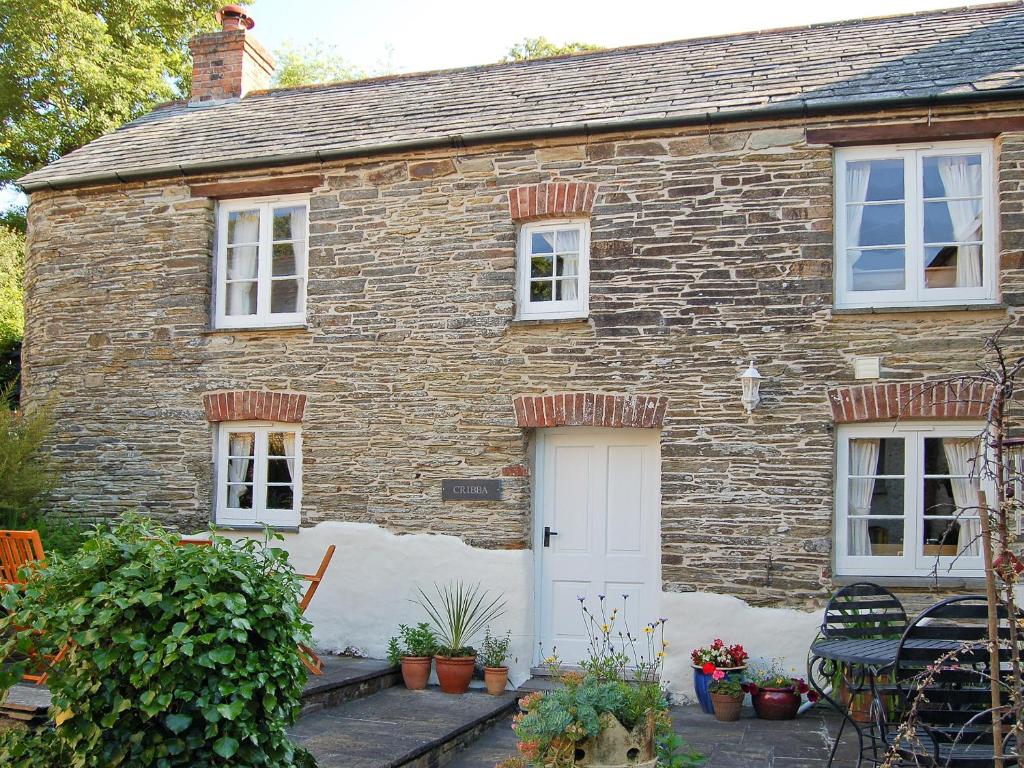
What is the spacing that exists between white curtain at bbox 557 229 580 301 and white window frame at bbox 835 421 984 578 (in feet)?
8.83

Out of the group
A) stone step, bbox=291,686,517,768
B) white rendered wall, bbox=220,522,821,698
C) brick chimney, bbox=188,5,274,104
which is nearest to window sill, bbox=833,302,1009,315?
white rendered wall, bbox=220,522,821,698

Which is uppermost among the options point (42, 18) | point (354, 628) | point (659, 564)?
point (42, 18)

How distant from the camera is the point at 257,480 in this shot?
33.2 feet

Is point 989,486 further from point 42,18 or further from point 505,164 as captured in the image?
point 42,18

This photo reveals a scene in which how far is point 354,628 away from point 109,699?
16.1ft

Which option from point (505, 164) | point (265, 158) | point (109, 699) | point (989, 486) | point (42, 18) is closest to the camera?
point (109, 699)

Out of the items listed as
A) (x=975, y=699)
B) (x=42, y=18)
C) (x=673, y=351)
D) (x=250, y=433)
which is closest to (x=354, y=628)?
(x=250, y=433)

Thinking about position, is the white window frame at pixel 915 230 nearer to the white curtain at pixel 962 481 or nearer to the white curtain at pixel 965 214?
the white curtain at pixel 965 214

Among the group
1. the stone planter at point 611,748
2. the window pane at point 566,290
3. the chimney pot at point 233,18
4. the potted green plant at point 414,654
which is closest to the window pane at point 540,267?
the window pane at point 566,290

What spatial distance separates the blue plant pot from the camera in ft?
26.5

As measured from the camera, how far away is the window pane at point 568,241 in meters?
9.32

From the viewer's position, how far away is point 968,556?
8031 millimetres

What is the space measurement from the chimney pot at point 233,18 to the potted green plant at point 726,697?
999 cm

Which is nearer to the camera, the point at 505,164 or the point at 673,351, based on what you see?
the point at 673,351
